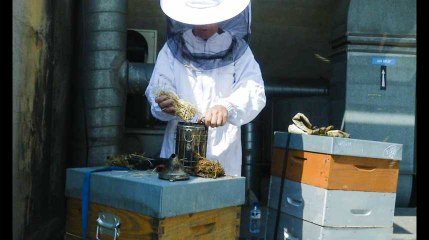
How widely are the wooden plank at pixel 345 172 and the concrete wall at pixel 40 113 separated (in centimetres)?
152

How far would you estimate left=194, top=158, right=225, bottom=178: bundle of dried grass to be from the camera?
1.52 meters

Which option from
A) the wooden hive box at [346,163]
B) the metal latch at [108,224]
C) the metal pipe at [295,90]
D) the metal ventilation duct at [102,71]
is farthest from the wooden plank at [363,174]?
the metal pipe at [295,90]

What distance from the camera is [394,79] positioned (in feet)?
12.7

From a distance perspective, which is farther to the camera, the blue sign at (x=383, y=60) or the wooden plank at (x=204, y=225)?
the blue sign at (x=383, y=60)

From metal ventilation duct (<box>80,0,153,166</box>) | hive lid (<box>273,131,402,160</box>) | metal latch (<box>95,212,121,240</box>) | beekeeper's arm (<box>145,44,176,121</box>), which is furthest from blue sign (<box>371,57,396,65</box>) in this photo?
metal latch (<box>95,212,121,240</box>)

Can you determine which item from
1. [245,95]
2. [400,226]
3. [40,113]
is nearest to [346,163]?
[245,95]

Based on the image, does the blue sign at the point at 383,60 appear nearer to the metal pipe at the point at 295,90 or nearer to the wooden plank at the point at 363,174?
the metal pipe at the point at 295,90

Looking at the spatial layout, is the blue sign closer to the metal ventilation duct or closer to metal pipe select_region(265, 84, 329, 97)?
metal pipe select_region(265, 84, 329, 97)

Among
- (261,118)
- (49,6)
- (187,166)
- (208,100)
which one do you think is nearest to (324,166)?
(208,100)

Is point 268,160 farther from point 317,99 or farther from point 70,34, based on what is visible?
point 70,34

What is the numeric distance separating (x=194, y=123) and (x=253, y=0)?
3.30 metres

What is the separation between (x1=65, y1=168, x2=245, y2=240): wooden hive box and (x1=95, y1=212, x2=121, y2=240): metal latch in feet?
0.04

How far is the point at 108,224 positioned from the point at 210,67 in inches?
36.6

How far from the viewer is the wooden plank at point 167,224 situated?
1304 mm
